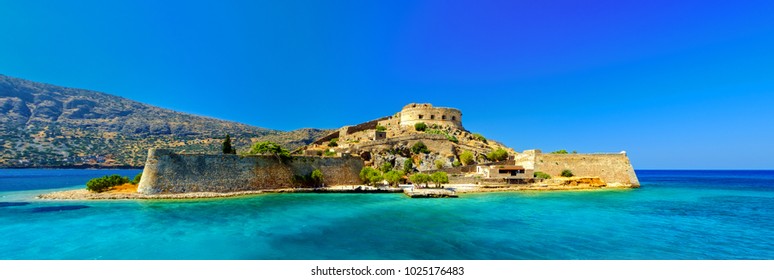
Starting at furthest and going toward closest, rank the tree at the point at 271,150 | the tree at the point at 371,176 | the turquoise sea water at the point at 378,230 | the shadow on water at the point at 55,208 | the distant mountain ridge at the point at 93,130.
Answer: the distant mountain ridge at the point at 93,130 → the tree at the point at 371,176 → the tree at the point at 271,150 → the shadow on water at the point at 55,208 → the turquoise sea water at the point at 378,230

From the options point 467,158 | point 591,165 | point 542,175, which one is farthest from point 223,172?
point 591,165

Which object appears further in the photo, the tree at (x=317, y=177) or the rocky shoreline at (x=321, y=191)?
the tree at (x=317, y=177)

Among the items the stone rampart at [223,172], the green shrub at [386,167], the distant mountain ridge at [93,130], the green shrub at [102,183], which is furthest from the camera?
the distant mountain ridge at [93,130]

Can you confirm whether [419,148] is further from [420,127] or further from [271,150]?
[271,150]

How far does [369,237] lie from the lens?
11633mm

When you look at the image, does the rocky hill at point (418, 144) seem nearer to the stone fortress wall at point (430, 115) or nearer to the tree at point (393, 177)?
the stone fortress wall at point (430, 115)

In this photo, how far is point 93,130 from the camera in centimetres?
8275

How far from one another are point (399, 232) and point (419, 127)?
2819 cm

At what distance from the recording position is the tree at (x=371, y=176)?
27.6m

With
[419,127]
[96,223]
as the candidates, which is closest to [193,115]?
[419,127]

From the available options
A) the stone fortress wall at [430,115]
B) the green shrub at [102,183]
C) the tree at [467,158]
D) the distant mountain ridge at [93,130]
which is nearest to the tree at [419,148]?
the tree at [467,158]

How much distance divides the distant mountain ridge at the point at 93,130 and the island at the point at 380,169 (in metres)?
33.3

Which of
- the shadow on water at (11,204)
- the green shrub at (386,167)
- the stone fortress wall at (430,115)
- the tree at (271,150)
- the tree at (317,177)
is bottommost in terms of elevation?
the shadow on water at (11,204)

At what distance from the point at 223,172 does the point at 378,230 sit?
14898mm
